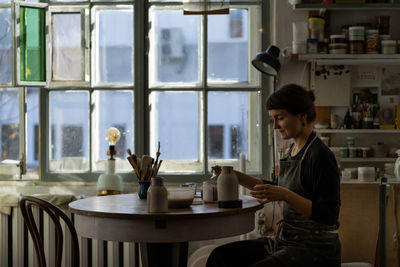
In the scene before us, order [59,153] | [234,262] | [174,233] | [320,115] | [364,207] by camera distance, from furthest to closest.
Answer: [59,153]
[320,115]
[364,207]
[234,262]
[174,233]

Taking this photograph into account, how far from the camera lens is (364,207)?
12.6ft

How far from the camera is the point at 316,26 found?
4.09m

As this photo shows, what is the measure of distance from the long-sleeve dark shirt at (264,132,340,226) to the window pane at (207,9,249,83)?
70.7 inches

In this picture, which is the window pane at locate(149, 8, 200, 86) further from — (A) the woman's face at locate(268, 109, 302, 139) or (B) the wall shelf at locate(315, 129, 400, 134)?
(A) the woman's face at locate(268, 109, 302, 139)

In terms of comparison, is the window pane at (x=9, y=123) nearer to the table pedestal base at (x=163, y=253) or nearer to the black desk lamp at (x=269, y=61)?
the black desk lamp at (x=269, y=61)

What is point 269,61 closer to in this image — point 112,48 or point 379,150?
point 379,150

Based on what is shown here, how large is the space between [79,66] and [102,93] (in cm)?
25

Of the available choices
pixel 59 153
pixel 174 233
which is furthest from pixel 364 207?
pixel 59 153

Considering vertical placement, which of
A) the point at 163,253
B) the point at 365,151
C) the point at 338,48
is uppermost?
the point at 338,48

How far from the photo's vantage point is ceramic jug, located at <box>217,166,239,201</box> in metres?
2.63

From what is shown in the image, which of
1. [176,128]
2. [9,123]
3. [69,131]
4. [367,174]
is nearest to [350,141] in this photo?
[367,174]

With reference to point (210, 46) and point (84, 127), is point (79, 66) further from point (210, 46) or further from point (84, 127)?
point (210, 46)

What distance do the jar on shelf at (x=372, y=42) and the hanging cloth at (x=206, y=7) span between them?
1031 millimetres

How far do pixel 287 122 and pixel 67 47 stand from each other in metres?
2.22
